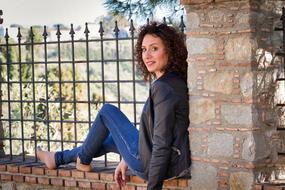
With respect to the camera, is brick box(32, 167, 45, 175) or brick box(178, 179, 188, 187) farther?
brick box(32, 167, 45, 175)

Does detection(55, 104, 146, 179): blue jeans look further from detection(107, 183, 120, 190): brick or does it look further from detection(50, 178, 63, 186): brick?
detection(50, 178, 63, 186): brick

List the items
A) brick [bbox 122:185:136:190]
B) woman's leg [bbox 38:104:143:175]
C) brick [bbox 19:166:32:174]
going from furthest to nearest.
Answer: brick [bbox 19:166:32:174] < brick [bbox 122:185:136:190] < woman's leg [bbox 38:104:143:175]

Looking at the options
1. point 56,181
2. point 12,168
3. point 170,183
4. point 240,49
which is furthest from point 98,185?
point 240,49

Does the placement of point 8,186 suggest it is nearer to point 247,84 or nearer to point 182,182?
point 182,182

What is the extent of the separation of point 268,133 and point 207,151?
439 mm

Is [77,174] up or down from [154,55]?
down

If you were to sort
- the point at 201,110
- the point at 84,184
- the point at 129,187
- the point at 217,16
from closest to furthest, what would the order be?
1. the point at 217,16
2. the point at 201,110
3. the point at 129,187
4. the point at 84,184

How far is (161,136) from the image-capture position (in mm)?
4141

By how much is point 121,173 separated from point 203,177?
2.61 feet

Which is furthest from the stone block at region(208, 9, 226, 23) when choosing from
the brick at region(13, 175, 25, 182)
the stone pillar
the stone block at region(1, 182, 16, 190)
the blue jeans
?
the stone block at region(1, 182, 16, 190)

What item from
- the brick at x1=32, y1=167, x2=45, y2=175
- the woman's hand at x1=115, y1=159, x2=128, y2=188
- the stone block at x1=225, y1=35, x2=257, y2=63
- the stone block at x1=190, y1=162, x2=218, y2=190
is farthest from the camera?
the brick at x1=32, y1=167, x2=45, y2=175

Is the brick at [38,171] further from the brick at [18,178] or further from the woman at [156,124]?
the woman at [156,124]

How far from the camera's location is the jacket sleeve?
13.6 ft

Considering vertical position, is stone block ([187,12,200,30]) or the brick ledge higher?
stone block ([187,12,200,30])
